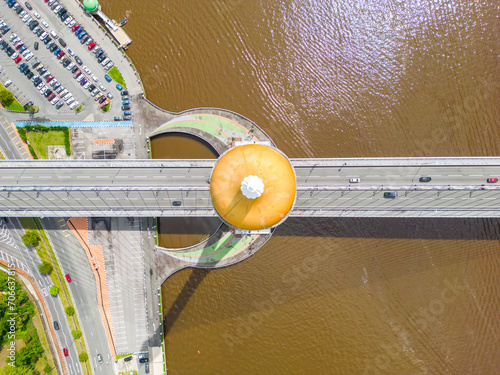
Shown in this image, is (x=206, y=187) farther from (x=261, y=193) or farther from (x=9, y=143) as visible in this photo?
(x=9, y=143)

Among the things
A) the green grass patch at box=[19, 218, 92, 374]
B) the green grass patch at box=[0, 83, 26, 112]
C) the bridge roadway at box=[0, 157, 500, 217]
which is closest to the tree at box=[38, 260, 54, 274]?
the green grass patch at box=[19, 218, 92, 374]

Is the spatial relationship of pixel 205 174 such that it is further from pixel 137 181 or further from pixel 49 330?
pixel 49 330

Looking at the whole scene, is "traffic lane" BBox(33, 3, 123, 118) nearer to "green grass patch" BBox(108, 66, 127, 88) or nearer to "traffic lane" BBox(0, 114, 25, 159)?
"green grass patch" BBox(108, 66, 127, 88)

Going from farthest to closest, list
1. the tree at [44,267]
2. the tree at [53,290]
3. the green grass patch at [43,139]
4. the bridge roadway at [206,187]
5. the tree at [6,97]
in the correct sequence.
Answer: the green grass patch at [43,139], the tree at [53,290], the tree at [44,267], the tree at [6,97], the bridge roadway at [206,187]

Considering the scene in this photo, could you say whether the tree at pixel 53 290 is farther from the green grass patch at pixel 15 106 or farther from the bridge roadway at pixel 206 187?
the green grass patch at pixel 15 106

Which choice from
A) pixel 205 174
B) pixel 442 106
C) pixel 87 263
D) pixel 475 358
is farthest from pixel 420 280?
pixel 87 263

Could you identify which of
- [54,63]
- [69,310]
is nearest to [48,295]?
[69,310]

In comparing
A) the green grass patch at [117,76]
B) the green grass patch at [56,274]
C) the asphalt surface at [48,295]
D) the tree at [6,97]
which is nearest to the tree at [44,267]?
the green grass patch at [56,274]
